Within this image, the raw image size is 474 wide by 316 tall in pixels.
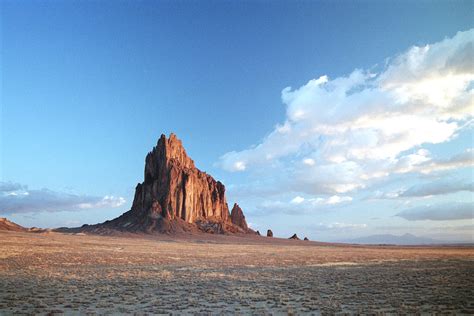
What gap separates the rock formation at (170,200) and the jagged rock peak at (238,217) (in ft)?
13.5

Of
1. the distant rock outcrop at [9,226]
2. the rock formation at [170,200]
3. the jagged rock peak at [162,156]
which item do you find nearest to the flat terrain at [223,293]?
the distant rock outcrop at [9,226]

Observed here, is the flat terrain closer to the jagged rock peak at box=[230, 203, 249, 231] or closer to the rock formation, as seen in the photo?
the rock formation

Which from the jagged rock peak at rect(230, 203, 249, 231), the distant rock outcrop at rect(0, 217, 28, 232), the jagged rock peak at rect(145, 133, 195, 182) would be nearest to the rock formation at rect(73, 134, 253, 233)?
the jagged rock peak at rect(145, 133, 195, 182)

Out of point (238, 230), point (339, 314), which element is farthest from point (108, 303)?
point (238, 230)

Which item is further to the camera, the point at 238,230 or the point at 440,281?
the point at 238,230

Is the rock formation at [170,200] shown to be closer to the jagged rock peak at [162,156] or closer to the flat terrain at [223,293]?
the jagged rock peak at [162,156]

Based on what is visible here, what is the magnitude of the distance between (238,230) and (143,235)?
44.5 metres

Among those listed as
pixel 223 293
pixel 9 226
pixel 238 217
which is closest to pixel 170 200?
pixel 238 217

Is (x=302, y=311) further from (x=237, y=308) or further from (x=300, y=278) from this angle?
(x=300, y=278)

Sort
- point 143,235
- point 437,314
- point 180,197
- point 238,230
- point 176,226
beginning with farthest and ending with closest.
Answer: point 238,230 < point 180,197 < point 176,226 < point 143,235 < point 437,314

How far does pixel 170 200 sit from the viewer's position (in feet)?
410

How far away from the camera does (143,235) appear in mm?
103125

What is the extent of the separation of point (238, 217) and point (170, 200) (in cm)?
3976

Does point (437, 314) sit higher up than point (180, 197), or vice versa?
point (180, 197)
